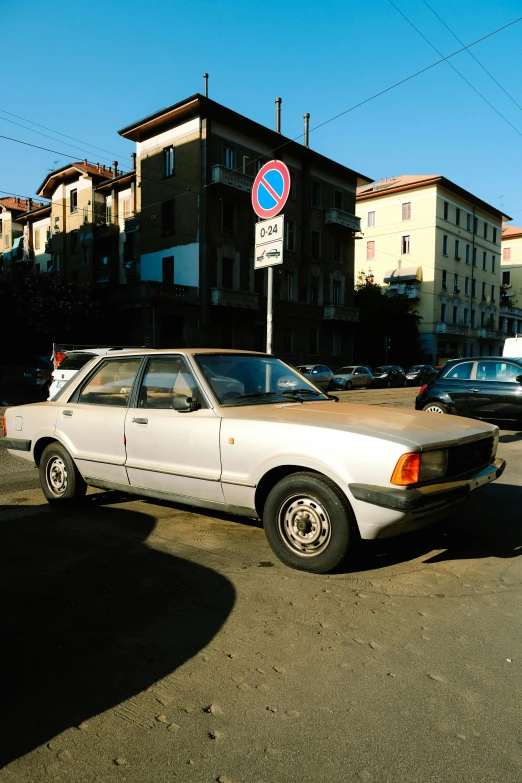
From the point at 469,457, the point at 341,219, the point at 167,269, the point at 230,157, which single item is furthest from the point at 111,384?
the point at 341,219

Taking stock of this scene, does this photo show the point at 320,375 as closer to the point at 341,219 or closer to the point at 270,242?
the point at 341,219

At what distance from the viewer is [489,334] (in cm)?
6175

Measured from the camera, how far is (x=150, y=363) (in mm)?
5133

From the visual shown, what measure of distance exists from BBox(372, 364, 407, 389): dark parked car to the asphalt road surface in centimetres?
3166

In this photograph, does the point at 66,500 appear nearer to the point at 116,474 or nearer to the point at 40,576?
the point at 116,474

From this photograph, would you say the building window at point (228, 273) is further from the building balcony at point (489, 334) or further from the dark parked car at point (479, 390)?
the building balcony at point (489, 334)

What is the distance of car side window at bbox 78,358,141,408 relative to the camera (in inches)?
206

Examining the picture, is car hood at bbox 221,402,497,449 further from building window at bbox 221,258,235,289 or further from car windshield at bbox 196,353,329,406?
building window at bbox 221,258,235,289

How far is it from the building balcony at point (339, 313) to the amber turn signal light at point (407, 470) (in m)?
36.6

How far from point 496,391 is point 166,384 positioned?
803cm

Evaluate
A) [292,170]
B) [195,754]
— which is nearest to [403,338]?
[292,170]

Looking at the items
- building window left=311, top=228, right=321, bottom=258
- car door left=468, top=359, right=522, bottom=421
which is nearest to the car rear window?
car door left=468, top=359, right=522, bottom=421

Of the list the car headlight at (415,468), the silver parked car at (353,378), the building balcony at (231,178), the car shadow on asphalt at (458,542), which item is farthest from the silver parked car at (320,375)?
the car headlight at (415,468)

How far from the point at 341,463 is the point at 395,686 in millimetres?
1413
